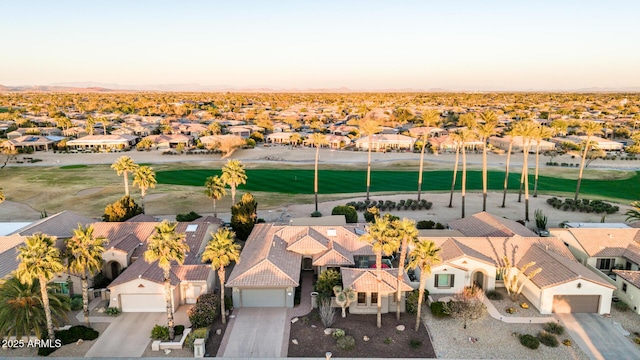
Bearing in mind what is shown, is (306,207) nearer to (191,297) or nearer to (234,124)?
(191,297)

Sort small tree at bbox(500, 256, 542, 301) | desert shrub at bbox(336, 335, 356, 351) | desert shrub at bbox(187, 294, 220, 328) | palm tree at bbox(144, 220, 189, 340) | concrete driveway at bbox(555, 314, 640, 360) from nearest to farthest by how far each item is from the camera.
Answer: palm tree at bbox(144, 220, 189, 340), concrete driveway at bbox(555, 314, 640, 360), desert shrub at bbox(336, 335, 356, 351), desert shrub at bbox(187, 294, 220, 328), small tree at bbox(500, 256, 542, 301)

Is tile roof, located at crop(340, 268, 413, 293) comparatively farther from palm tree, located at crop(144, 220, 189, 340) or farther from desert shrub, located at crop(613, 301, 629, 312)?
desert shrub, located at crop(613, 301, 629, 312)

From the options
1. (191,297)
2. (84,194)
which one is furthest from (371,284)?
(84,194)

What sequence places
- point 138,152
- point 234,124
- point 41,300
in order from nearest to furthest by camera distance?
1. point 41,300
2. point 138,152
3. point 234,124

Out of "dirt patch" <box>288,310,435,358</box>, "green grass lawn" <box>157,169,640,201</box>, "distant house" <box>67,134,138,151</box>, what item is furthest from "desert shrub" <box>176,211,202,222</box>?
"distant house" <box>67,134,138,151</box>

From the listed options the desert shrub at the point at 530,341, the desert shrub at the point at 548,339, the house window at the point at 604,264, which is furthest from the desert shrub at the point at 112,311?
the house window at the point at 604,264

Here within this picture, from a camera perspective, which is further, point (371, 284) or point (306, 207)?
point (306, 207)
